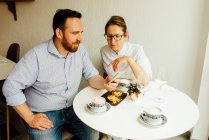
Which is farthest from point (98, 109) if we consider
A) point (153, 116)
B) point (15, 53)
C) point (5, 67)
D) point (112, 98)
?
point (15, 53)

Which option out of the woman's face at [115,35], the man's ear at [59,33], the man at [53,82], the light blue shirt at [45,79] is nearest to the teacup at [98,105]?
the man at [53,82]

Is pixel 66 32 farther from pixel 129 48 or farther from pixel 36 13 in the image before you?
pixel 36 13

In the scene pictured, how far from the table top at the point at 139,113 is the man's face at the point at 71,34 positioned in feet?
1.10

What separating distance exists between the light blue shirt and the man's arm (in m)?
0.04

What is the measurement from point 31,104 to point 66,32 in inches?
21.3

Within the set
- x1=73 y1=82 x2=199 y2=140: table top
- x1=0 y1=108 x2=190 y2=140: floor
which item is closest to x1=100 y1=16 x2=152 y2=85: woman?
x1=73 y1=82 x2=199 y2=140: table top

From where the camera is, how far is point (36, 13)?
306 cm

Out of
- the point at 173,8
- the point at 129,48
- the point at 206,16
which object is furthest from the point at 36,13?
the point at 206,16

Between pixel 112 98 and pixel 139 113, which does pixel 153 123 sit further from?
pixel 112 98

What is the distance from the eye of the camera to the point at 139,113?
1.46 m

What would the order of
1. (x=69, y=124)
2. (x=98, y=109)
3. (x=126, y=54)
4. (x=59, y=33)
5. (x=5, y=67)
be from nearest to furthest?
(x=98, y=109)
(x=59, y=33)
(x=69, y=124)
(x=126, y=54)
(x=5, y=67)

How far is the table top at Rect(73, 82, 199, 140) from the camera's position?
129 cm

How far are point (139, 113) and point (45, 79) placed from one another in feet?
2.13

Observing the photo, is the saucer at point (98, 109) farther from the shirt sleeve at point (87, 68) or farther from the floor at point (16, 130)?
the floor at point (16, 130)
